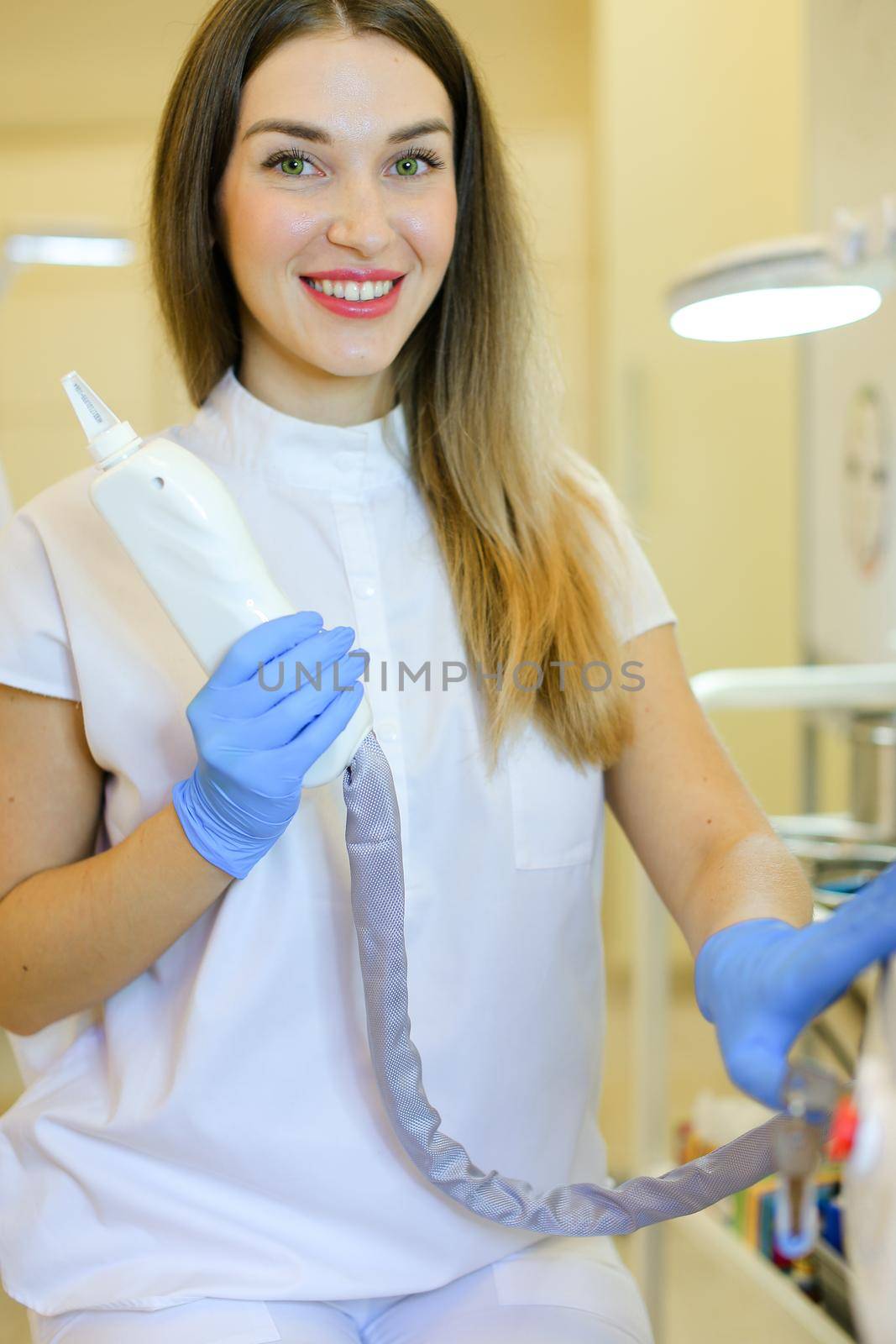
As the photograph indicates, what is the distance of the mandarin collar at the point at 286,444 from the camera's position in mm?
1031

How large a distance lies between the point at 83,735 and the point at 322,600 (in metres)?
0.20

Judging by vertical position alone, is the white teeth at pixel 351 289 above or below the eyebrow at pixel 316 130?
below

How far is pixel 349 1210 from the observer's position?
36.3 inches

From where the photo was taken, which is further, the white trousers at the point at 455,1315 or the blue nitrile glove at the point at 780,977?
the white trousers at the point at 455,1315

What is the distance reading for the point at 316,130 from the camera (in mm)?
926

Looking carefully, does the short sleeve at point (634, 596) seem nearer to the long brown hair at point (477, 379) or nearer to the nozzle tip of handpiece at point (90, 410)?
the long brown hair at point (477, 379)

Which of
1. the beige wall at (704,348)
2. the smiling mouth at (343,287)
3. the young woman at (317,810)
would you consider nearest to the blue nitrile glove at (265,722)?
the young woman at (317,810)

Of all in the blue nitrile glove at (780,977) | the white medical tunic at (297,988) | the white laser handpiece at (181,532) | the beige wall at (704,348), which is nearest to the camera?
the blue nitrile glove at (780,977)

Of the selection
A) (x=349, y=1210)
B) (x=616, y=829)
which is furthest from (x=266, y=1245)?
(x=616, y=829)

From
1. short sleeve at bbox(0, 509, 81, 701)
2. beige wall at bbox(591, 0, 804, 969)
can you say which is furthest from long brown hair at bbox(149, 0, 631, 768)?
beige wall at bbox(591, 0, 804, 969)

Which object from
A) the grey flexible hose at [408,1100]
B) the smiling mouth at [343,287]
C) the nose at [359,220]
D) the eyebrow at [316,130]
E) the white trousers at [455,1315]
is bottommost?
the white trousers at [455,1315]

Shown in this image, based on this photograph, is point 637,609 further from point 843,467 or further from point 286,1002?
point 843,467

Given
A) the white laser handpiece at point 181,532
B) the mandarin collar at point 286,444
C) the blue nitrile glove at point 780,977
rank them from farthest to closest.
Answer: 1. the mandarin collar at point 286,444
2. the white laser handpiece at point 181,532
3. the blue nitrile glove at point 780,977

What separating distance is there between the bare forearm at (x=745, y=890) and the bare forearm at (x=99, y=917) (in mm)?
325
